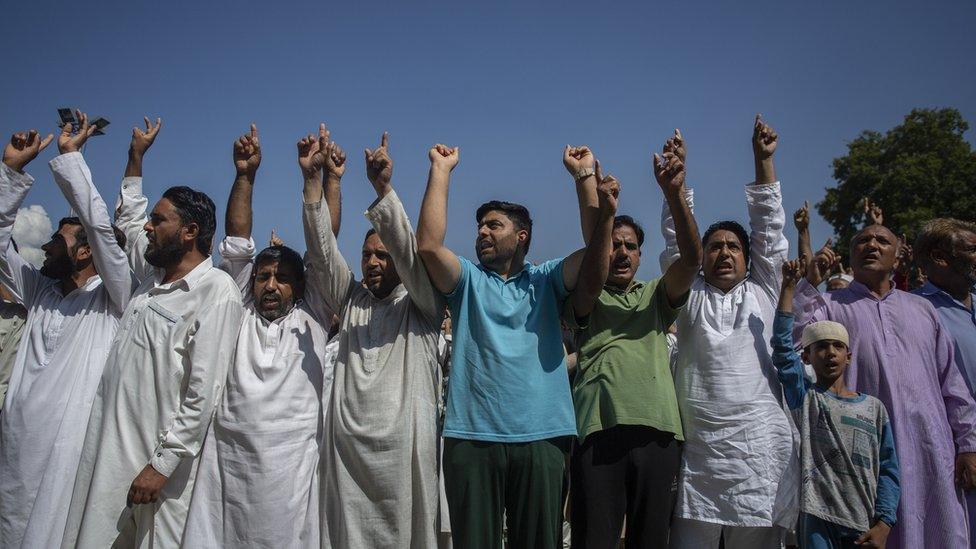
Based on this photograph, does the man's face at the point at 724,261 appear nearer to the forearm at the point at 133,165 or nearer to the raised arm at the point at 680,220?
the raised arm at the point at 680,220

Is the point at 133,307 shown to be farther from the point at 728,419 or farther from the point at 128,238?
the point at 728,419

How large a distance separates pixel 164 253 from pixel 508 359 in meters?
2.35

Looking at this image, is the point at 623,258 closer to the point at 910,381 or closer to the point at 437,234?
the point at 437,234

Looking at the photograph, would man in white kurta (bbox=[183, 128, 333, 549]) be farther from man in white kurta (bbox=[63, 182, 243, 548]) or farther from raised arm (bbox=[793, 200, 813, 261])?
raised arm (bbox=[793, 200, 813, 261])

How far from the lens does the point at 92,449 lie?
4.04 m

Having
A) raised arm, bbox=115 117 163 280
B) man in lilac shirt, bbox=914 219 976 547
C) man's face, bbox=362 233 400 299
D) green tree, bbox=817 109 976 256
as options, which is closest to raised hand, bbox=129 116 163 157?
raised arm, bbox=115 117 163 280

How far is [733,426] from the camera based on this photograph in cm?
425

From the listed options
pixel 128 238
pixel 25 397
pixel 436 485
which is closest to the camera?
pixel 436 485

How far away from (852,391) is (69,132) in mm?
5598

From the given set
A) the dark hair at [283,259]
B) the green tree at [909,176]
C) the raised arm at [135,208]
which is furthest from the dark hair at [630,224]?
the green tree at [909,176]

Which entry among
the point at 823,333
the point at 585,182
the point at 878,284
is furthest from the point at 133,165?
the point at 878,284

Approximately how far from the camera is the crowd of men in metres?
3.91

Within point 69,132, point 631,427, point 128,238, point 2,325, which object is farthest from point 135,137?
point 631,427

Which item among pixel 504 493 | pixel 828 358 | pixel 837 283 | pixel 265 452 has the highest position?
pixel 837 283
